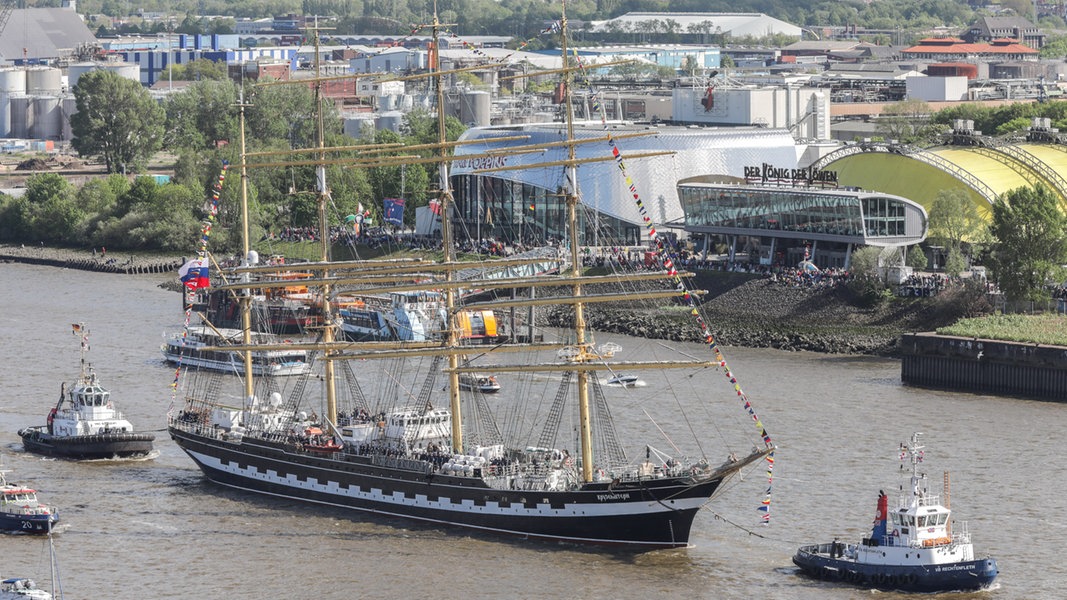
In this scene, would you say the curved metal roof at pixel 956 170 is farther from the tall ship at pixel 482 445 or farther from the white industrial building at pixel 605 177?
the tall ship at pixel 482 445

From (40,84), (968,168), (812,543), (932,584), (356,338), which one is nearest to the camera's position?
(932,584)

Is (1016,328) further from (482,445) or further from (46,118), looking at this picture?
(46,118)

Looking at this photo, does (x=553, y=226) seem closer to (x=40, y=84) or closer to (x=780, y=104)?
(x=780, y=104)

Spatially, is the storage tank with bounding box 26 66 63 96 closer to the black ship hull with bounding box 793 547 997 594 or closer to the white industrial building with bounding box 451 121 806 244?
the white industrial building with bounding box 451 121 806 244

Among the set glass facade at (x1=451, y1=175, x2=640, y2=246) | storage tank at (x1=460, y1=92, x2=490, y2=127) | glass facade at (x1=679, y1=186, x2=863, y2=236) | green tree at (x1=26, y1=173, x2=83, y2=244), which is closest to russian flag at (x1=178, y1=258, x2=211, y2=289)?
glass facade at (x1=679, y1=186, x2=863, y2=236)

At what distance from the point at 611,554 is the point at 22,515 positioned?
604 inches

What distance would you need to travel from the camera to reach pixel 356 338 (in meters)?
87.0

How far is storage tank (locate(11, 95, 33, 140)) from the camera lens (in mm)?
181125

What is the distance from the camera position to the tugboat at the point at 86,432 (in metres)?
60.8

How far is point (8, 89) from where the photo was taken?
623 feet

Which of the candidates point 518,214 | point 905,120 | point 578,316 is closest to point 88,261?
point 518,214

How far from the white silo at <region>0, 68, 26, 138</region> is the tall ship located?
125 meters

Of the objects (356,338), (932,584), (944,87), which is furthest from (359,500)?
(944,87)

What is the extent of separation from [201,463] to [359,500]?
6.79 m
